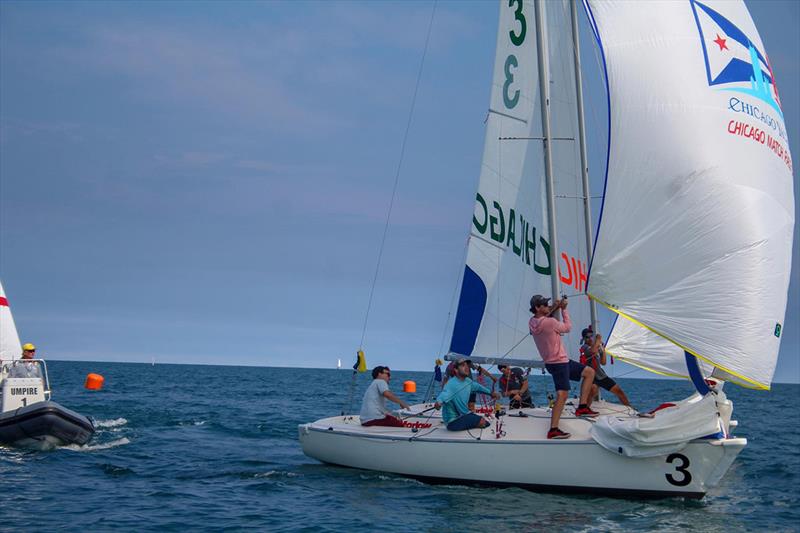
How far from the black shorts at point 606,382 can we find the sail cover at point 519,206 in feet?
5.13

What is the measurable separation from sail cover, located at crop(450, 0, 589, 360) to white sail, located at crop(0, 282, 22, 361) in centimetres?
937

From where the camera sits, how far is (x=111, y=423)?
2402 cm

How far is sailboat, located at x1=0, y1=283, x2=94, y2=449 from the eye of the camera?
16.7 m

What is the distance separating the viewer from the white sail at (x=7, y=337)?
18359 millimetres

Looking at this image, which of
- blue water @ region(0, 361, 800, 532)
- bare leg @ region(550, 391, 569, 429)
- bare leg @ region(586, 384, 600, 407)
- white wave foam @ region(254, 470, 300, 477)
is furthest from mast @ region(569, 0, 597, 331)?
white wave foam @ region(254, 470, 300, 477)

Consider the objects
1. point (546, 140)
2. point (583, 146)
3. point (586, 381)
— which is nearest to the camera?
point (586, 381)

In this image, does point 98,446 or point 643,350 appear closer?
point 643,350

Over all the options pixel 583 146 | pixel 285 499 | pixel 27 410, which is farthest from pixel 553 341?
pixel 27 410

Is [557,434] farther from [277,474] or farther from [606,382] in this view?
[277,474]

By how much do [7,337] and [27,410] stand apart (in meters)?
2.39

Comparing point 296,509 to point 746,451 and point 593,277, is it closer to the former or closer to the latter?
point 593,277

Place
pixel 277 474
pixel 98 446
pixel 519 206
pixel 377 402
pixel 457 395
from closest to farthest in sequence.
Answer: pixel 457 395 → pixel 377 402 → pixel 277 474 → pixel 519 206 → pixel 98 446

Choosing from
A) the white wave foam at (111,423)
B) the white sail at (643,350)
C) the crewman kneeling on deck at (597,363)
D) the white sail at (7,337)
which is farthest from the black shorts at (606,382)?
the white wave foam at (111,423)

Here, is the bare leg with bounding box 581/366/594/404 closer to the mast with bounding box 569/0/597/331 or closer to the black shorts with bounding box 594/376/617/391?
Answer: the black shorts with bounding box 594/376/617/391
